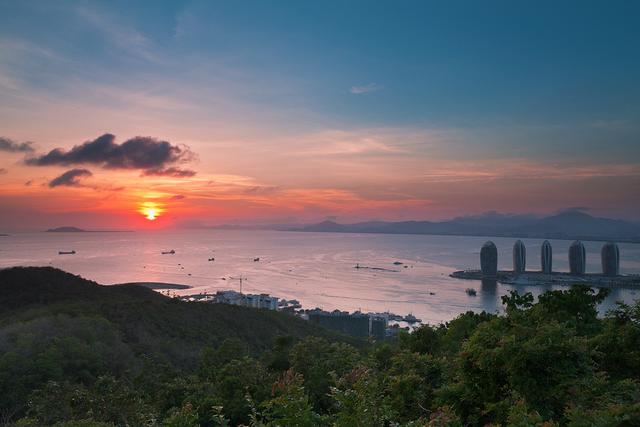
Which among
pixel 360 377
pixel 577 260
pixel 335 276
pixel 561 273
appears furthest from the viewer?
pixel 577 260

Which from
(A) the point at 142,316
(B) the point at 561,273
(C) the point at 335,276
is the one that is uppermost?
(A) the point at 142,316

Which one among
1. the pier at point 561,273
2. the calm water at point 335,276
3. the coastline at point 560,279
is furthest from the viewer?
the pier at point 561,273

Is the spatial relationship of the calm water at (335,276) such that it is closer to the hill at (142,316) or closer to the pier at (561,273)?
the pier at (561,273)

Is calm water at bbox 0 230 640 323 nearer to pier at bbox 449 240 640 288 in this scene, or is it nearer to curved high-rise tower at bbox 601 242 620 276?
pier at bbox 449 240 640 288

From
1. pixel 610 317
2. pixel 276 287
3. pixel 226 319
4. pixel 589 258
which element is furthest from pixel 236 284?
pixel 589 258

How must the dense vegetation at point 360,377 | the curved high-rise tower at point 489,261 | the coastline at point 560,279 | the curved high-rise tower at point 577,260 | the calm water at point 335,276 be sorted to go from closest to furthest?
1. the dense vegetation at point 360,377
2. the calm water at point 335,276
3. the coastline at point 560,279
4. the curved high-rise tower at point 577,260
5. the curved high-rise tower at point 489,261

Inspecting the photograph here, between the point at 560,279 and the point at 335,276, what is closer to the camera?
the point at 560,279

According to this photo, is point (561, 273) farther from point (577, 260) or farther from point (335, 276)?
point (335, 276)

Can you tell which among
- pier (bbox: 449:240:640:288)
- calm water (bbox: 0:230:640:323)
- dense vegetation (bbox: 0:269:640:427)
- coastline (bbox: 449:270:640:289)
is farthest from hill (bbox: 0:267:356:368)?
pier (bbox: 449:240:640:288)

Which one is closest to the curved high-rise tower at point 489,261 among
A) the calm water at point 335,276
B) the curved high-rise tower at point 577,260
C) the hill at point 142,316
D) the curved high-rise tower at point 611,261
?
the calm water at point 335,276

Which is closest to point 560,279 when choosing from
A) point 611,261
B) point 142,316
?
point 611,261

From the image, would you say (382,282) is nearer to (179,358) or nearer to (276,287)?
(276,287)
